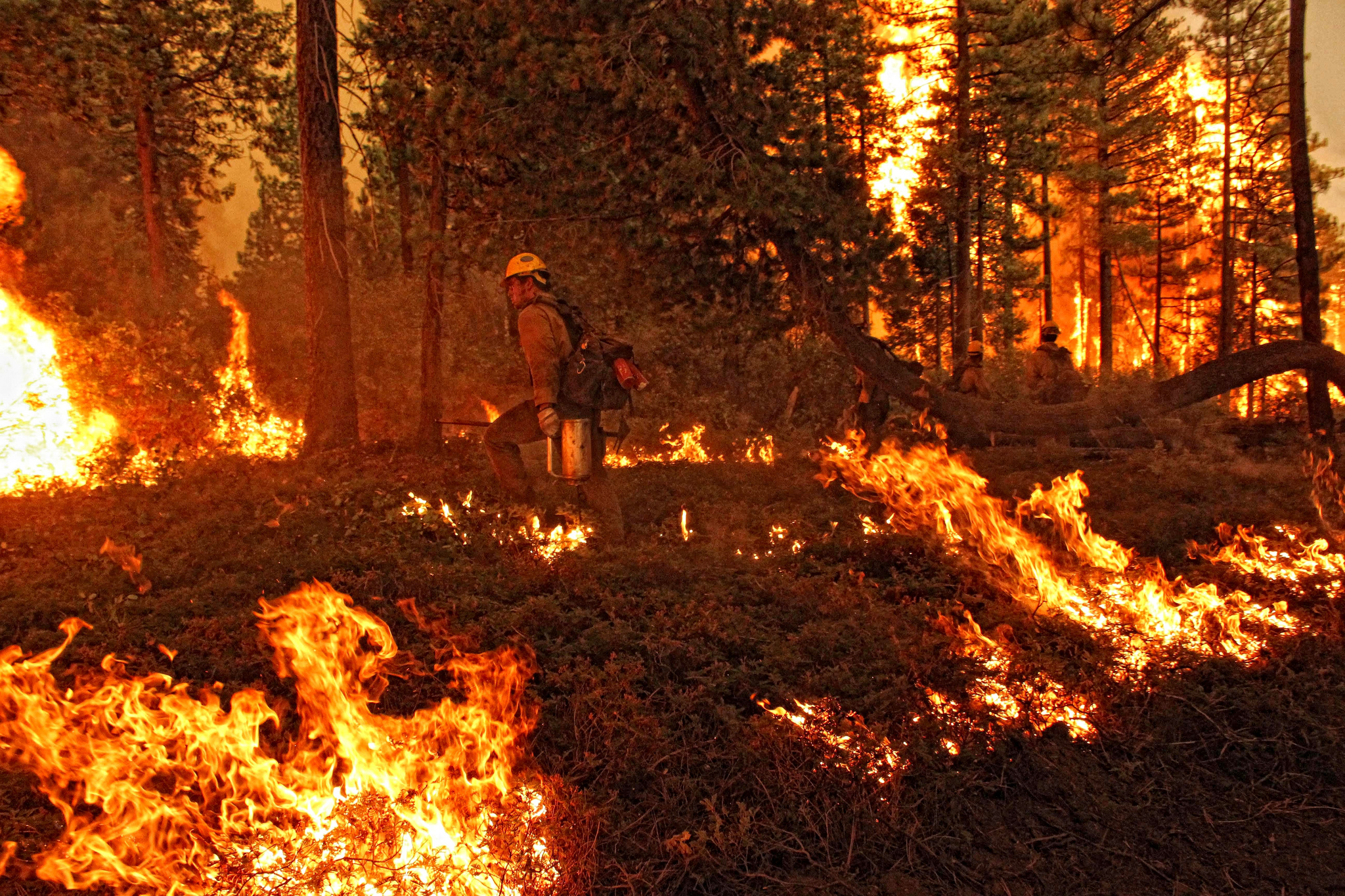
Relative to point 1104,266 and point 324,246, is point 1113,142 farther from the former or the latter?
point 324,246

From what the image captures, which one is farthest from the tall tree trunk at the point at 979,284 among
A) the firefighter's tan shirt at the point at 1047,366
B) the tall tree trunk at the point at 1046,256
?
the firefighter's tan shirt at the point at 1047,366

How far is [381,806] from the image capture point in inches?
124

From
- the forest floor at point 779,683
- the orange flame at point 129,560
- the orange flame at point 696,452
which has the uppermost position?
the orange flame at point 696,452

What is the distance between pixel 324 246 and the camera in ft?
36.5

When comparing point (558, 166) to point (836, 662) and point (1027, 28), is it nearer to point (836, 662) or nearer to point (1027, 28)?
point (836, 662)

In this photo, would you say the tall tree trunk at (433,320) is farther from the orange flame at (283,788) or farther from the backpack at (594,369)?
the orange flame at (283,788)

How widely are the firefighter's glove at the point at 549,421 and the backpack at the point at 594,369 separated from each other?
28 cm

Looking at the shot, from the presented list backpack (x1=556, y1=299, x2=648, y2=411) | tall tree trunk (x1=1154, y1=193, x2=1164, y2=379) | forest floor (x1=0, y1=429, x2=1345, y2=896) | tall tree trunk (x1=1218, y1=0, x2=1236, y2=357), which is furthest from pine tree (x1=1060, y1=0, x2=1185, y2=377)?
forest floor (x1=0, y1=429, x2=1345, y2=896)

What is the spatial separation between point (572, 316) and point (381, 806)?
17.6 ft

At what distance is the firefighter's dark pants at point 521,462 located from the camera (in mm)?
7750

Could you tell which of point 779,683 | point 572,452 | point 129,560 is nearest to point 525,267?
point 572,452

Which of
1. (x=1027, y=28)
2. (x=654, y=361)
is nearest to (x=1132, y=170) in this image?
(x=1027, y=28)

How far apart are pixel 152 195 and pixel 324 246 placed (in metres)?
→ 8.96

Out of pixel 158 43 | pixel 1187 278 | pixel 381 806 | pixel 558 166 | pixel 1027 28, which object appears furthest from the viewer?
pixel 1187 278
